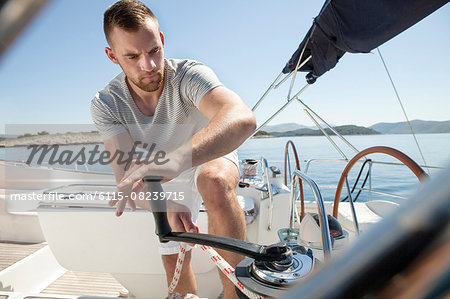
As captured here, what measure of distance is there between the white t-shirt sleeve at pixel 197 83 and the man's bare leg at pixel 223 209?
0.30m

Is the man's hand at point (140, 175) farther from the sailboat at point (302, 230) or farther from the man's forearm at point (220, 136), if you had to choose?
the sailboat at point (302, 230)

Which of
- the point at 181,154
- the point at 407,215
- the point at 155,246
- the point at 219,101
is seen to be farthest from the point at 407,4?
the point at 155,246

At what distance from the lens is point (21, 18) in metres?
0.17

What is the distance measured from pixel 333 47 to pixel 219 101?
1.20 m

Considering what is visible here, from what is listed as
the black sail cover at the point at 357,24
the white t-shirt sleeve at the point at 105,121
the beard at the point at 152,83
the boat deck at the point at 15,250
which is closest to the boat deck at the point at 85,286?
the boat deck at the point at 15,250

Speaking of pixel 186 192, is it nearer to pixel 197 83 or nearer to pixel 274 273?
pixel 197 83

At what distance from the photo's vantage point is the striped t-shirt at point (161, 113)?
1.23 meters

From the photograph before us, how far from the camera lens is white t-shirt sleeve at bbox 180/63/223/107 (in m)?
1.07

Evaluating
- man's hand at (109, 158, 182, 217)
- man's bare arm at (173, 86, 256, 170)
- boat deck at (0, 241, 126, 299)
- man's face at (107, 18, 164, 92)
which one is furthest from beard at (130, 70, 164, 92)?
boat deck at (0, 241, 126, 299)

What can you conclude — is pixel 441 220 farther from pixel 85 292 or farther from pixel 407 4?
pixel 85 292

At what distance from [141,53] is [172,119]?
31cm

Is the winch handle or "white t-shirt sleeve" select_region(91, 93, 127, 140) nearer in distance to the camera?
the winch handle

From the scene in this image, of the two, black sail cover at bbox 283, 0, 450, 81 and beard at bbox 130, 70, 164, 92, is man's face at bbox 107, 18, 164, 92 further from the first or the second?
black sail cover at bbox 283, 0, 450, 81

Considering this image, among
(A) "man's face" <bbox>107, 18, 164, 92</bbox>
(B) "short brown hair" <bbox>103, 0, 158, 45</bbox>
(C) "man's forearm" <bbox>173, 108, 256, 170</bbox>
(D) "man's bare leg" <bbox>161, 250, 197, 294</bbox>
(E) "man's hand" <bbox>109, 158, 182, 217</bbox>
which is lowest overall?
(D) "man's bare leg" <bbox>161, 250, 197, 294</bbox>
